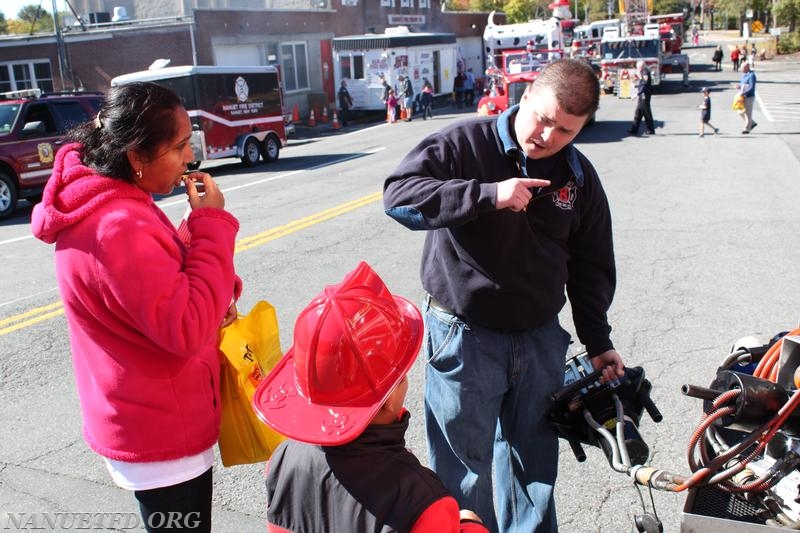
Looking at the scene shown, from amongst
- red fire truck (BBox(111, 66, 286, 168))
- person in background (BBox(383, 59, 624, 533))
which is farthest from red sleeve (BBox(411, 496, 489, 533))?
red fire truck (BBox(111, 66, 286, 168))

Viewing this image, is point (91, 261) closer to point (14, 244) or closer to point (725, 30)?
point (14, 244)

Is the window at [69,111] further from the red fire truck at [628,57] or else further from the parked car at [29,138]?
the red fire truck at [628,57]

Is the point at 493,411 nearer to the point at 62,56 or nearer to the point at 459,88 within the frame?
the point at 62,56

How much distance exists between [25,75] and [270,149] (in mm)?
13960

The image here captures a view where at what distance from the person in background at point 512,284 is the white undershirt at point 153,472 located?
988 mm

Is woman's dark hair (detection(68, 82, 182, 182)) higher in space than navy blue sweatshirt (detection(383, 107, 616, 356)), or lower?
higher

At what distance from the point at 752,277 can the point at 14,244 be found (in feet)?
30.1

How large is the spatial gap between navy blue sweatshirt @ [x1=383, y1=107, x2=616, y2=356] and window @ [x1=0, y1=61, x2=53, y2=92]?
29.3 metres

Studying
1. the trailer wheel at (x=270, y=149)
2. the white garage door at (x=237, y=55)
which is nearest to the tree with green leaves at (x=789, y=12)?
the white garage door at (x=237, y=55)

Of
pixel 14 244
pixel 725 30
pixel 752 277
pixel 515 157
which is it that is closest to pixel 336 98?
pixel 14 244

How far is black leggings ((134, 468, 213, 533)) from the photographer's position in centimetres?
223

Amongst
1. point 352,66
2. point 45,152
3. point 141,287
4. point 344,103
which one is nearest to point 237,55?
point 344,103

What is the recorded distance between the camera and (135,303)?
194 cm

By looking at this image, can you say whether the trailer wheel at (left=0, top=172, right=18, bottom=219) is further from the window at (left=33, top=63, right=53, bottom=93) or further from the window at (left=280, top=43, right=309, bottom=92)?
the window at (left=280, top=43, right=309, bottom=92)
